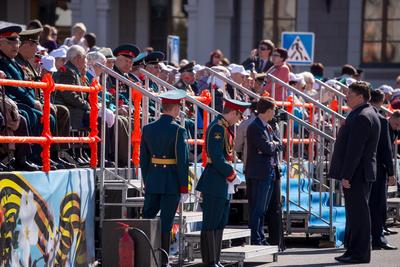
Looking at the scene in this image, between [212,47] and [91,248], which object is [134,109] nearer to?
[91,248]

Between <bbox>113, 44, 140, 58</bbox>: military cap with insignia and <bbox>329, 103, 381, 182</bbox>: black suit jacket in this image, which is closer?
<bbox>329, 103, 381, 182</bbox>: black suit jacket

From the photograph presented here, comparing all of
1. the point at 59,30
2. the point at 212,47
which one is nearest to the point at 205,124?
the point at 212,47

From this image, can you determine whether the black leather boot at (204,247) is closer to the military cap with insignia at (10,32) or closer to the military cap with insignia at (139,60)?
the military cap with insignia at (10,32)

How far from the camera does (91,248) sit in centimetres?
1393

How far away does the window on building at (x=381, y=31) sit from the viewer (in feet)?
120

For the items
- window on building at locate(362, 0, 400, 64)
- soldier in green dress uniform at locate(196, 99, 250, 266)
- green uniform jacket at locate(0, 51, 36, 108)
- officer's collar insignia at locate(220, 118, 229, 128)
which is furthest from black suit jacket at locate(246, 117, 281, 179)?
window on building at locate(362, 0, 400, 64)

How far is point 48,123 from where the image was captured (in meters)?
12.8

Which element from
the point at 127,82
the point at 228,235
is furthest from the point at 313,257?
the point at 127,82

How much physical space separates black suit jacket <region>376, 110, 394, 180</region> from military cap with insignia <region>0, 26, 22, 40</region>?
17.3 ft

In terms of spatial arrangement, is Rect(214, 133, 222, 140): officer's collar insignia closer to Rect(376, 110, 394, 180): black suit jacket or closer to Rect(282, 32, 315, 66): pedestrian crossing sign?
Rect(376, 110, 394, 180): black suit jacket

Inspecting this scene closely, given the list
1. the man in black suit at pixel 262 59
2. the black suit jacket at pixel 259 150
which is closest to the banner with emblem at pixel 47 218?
the black suit jacket at pixel 259 150

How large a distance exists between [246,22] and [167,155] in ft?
78.4

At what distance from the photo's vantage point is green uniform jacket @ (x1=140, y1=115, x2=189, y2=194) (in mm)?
13391

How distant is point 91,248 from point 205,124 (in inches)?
107
